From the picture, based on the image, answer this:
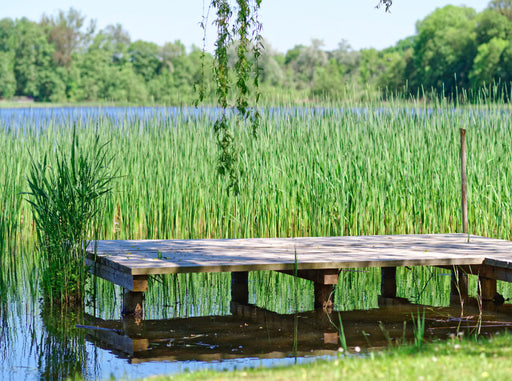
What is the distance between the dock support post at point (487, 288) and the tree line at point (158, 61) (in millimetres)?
37653

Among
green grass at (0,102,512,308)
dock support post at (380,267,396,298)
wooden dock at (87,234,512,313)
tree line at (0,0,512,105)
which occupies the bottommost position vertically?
dock support post at (380,267,396,298)

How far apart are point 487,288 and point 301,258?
67.3 inches

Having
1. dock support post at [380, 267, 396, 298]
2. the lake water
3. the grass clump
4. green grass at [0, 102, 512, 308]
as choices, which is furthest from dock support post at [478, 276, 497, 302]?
the grass clump

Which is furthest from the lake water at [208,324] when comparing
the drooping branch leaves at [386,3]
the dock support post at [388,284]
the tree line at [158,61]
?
the tree line at [158,61]

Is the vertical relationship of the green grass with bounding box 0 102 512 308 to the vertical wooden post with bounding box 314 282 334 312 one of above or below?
above

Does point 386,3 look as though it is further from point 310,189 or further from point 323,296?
point 310,189

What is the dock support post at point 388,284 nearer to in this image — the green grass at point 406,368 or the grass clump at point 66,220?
the grass clump at point 66,220

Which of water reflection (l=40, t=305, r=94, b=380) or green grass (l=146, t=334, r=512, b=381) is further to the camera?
water reflection (l=40, t=305, r=94, b=380)

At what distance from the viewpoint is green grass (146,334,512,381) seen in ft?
10.6

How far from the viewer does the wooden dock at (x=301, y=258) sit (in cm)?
544

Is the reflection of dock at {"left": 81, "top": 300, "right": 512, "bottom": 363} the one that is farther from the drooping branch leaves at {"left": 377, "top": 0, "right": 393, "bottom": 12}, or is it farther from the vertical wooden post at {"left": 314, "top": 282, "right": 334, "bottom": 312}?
the drooping branch leaves at {"left": 377, "top": 0, "right": 393, "bottom": 12}

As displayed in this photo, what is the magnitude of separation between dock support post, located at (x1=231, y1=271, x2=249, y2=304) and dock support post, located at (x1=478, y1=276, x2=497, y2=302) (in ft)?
6.44

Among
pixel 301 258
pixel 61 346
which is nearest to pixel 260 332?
pixel 301 258

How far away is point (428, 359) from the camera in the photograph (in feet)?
11.5
